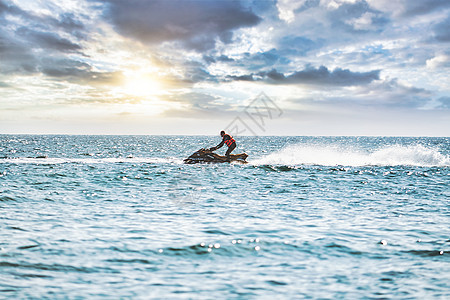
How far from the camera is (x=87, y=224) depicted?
1202cm

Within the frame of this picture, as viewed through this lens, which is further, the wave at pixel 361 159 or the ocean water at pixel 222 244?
the wave at pixel 361 159

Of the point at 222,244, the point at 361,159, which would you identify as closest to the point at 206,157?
the point at 361,159

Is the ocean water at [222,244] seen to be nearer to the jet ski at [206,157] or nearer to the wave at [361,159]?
the jet ski at [206,157]

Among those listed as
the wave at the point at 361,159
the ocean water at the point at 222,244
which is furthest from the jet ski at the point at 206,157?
the ocean water at the point at 222,244

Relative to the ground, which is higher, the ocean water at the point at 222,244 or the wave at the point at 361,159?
the wave at the point at 361,159

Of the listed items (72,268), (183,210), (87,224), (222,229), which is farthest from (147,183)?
(72,268)

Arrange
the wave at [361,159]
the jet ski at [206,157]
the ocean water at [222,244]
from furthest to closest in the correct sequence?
1. the wave at [361,159]
2. the jet ski at [206,157]
3. the ocean water at [222,244]

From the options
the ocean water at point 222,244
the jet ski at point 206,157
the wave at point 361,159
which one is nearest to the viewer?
the ocean water at point 222,244

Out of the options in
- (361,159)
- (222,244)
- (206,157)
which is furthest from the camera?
(361,159)

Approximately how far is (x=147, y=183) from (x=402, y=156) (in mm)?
39755

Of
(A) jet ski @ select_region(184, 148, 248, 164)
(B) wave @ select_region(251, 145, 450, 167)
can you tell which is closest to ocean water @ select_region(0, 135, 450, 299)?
(A) jet ski @ select_region(184, 148, 248, 164)

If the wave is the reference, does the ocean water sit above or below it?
below

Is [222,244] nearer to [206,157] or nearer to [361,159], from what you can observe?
[206,157]

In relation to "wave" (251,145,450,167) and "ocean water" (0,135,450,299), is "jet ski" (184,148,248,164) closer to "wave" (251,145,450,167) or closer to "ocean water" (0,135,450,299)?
"wave" (251,145,450,167)
